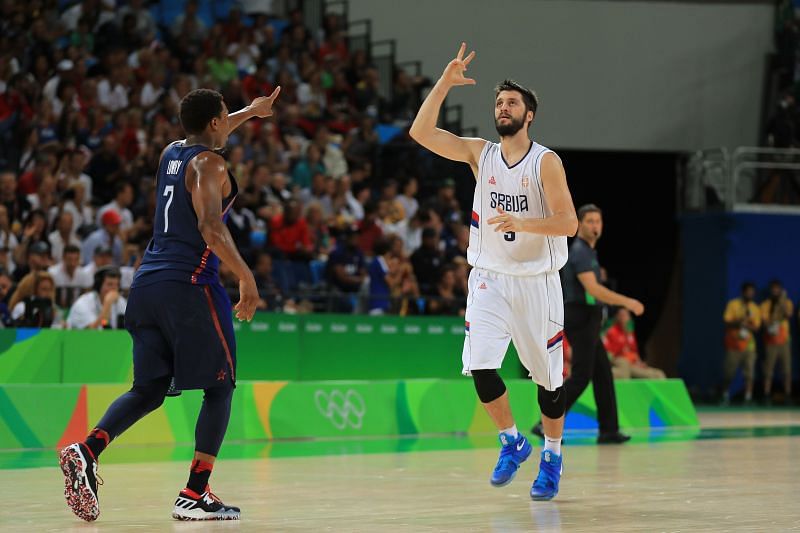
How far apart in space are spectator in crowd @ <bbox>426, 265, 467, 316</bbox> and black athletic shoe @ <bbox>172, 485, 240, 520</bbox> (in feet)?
34.0

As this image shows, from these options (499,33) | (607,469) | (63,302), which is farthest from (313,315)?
(499,33)

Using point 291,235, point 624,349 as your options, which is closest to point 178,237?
point 291,235

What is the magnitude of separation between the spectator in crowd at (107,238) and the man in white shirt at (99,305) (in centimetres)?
197

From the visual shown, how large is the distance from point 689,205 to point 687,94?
2505 mm

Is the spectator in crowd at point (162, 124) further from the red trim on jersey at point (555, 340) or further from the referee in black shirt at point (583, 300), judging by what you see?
the red trim on jersey at point (555, 340)

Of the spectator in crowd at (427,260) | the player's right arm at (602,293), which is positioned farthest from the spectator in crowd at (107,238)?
the player's right arm at (602,293)

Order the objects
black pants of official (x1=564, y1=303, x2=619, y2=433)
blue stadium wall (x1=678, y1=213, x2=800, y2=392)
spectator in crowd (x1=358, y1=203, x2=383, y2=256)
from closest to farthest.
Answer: black pants of official (x1=564, y1=303, x2=619, y2=433) < spectator in crowd (x1=358, y1=203, x2=383, y2=256) < blue stadium wall (x1=678, y1=213, x2=800, y2=392)

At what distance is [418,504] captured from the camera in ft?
24.9

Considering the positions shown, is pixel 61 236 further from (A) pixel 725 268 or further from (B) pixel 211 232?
(A) pixel 725 268

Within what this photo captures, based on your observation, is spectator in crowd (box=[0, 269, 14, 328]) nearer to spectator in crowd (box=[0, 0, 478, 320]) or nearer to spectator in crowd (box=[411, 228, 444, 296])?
spectator in crowd (box=[0, 0, 478, 320])

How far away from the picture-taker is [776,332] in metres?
23.4

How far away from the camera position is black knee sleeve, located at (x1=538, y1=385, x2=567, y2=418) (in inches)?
326

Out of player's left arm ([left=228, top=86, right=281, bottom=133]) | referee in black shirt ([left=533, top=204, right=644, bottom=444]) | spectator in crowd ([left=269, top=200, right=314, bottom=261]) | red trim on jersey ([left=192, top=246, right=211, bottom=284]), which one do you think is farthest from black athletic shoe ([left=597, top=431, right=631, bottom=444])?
red trim on jersey ([left=192, top=246, right=211, bottom=284])

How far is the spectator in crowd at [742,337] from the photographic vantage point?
23125 millimetres
